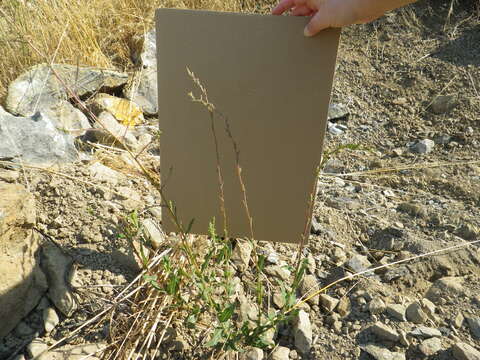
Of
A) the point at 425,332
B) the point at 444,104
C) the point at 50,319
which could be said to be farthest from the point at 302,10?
the point at 444,104

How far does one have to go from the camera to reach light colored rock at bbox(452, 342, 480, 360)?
1.19m

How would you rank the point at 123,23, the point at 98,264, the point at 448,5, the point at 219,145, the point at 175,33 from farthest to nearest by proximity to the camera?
the point at 448,5, the point at 123,23, the point at 98,264, the point at 219,145, the point at 175,33

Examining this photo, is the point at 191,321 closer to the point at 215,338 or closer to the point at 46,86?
the point at 215,338

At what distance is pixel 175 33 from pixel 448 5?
3.34 m

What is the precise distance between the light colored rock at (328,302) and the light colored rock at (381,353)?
0.17 meters

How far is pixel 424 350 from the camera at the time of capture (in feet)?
4.00

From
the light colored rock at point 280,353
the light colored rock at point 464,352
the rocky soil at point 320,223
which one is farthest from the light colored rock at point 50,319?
the light colored rock at point 464,352

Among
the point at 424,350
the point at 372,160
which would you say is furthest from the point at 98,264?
the point at 372,160

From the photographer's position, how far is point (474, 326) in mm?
1313

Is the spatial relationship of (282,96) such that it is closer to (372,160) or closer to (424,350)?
(424,350)

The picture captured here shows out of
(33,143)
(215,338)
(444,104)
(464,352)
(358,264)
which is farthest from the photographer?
(444,104)

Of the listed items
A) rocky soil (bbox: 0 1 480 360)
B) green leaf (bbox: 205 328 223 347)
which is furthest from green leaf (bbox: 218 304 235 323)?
rocky soil (bbox: 0 1 480 360)

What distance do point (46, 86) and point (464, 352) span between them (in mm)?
2346

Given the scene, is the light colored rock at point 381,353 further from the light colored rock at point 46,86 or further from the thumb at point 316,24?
the light colored rock at point 46,86
